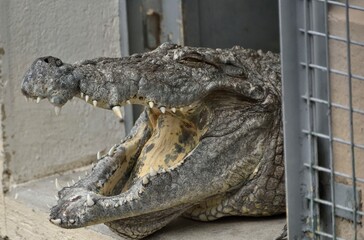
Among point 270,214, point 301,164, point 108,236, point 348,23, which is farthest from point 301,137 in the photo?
point 108,236

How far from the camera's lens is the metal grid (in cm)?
404

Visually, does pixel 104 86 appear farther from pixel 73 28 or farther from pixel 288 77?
pixel 73 28

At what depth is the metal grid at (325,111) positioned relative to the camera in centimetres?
404

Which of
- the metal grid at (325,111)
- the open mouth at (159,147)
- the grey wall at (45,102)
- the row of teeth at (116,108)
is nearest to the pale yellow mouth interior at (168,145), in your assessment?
the open mouth at (159,147)

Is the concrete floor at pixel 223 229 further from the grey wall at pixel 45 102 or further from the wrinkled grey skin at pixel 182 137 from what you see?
the grey wall at pixel 45 102

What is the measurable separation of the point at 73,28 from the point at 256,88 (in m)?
1.41

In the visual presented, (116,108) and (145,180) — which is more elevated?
(116,108)

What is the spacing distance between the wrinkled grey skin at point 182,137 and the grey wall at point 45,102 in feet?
3.09

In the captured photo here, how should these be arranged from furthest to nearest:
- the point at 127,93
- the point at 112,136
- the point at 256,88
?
the point at 112,136 < the point at 256,88 < the point at 127,93

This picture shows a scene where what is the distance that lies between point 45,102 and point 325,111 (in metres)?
2.08

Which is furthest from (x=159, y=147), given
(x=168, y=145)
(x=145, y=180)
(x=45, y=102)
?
(x=45, y=102)

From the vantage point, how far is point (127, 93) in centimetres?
448

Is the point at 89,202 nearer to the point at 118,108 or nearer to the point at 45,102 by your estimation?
the point at 118,108

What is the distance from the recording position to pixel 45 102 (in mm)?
5820
